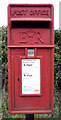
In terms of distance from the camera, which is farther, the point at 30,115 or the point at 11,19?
the point at 30,115

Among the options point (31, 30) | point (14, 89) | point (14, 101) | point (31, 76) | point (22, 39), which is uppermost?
point (31, 30)

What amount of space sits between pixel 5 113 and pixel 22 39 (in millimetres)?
2068

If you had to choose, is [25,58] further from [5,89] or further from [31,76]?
[5,89]

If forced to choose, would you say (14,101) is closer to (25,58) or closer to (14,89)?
(14,89)

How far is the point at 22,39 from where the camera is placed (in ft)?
7.34

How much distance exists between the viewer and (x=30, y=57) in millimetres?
2229

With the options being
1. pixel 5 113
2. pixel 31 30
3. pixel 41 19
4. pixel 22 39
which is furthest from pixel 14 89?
pixel 5 113

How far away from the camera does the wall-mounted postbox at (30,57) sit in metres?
2.22

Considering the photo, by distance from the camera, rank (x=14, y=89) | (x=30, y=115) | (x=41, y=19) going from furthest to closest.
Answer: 1. (x=30, y=115)
2. (x=14, y=89)
3. (x=41, y=19)

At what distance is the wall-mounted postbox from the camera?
2.22m

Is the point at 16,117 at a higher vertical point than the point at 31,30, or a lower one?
lower

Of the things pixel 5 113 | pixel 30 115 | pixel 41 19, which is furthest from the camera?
pixel 5 113

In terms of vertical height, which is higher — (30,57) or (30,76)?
(30,57)

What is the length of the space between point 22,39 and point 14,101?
38.0 inches
